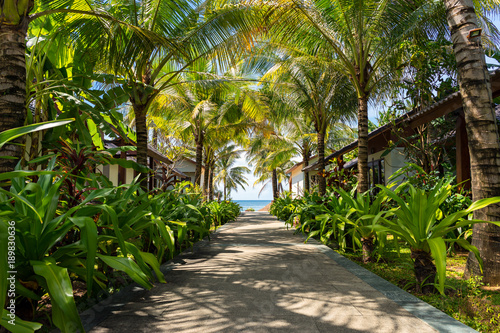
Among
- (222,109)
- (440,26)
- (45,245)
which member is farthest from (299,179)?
(45,245)

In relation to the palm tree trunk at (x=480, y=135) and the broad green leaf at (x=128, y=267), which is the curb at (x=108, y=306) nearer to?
the broad green leaf at (x=128, y=267)

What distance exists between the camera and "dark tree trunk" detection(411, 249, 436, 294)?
346cm

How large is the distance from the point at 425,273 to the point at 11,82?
4766 mm

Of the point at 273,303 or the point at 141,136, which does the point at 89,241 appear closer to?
the point at 273,303

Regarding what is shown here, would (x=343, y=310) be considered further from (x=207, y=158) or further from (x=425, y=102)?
(x=207, y=158)

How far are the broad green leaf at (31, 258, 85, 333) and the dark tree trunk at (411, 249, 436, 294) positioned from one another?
3247 mm

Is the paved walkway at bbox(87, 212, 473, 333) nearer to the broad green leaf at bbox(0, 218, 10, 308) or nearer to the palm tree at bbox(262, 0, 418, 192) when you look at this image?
the broad green leaf at bbox(0, 218, 10, 308)

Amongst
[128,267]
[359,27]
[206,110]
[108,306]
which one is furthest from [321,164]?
[128,267]

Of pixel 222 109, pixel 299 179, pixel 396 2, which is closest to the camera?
pixel 396 2

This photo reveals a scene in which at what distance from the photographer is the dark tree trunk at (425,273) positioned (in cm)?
346

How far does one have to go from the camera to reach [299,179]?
31.7 meters

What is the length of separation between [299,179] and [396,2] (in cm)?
2545

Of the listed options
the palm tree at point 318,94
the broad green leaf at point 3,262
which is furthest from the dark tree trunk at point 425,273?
the palm tree at point 318,94

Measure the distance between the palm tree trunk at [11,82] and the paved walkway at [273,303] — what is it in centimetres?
204
